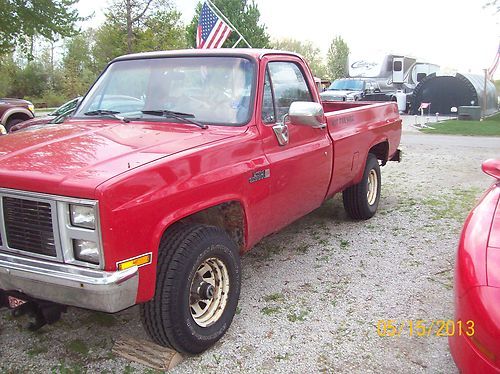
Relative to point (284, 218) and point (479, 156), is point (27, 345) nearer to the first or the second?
point (284, 218)

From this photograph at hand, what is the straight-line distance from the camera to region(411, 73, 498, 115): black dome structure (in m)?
22.4

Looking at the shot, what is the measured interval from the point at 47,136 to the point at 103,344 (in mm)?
1488

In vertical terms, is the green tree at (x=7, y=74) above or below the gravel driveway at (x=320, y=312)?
above

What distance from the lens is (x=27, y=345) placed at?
3244 mm

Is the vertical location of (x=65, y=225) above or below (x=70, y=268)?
above

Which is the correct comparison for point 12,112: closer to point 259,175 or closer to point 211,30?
point 211,30

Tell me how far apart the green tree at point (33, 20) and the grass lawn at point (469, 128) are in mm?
16072

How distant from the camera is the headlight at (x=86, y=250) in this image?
99.1 inches

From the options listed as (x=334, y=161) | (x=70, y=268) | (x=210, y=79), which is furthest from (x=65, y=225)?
(x=334, y=161)

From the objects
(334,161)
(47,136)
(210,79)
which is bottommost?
(334,161)

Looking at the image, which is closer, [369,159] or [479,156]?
[369,159]

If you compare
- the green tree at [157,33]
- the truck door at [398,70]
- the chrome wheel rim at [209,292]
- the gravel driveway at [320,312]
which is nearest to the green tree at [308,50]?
the truck door at [398,70]

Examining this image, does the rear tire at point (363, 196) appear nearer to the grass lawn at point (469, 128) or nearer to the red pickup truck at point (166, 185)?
the red pickup truck at point (166, 185)

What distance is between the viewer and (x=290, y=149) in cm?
398
